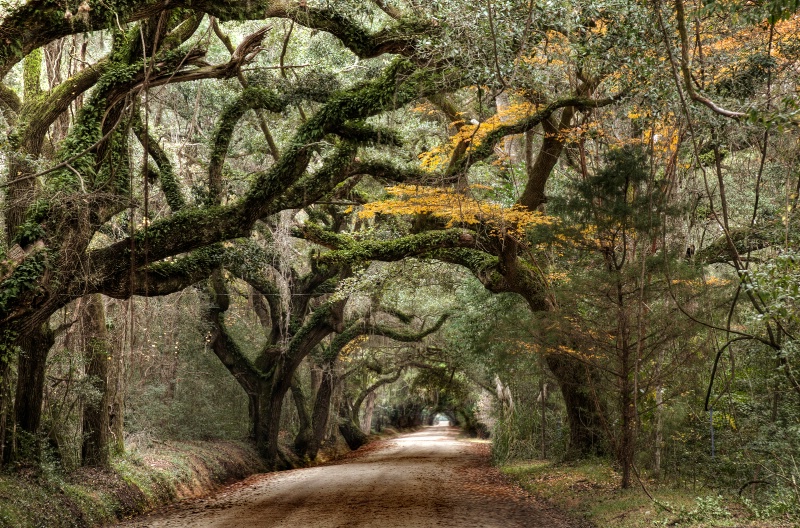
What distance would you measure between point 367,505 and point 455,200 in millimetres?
5085

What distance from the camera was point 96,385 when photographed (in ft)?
35.0

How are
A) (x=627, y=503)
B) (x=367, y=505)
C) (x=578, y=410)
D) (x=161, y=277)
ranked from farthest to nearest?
(x=578, y=410)
(x=367, y=505)
(x=161, y=277)
(x=627, y=503)

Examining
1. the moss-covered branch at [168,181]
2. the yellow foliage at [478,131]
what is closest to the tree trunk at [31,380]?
the moss-covered branch at [168,181]

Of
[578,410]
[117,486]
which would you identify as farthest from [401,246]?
[117,486]

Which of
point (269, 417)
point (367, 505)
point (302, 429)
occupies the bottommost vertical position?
point (302, 429)

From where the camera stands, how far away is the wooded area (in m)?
7.02

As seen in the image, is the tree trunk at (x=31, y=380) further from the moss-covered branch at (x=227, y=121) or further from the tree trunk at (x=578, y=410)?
the tree trunk at (x=578, y=410)

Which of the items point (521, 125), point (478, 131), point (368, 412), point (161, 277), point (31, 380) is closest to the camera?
point (31, 380)

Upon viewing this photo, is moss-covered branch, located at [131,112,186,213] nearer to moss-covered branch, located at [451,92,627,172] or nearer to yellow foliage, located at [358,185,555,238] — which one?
yellow foliage, located at [358,185,555,238]

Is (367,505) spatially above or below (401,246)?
below

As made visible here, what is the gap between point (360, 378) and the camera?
27203 mm

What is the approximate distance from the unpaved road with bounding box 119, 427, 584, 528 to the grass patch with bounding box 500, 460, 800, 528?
37cm

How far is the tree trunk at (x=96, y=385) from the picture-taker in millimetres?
10391

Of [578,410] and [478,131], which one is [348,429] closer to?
[578,410]
